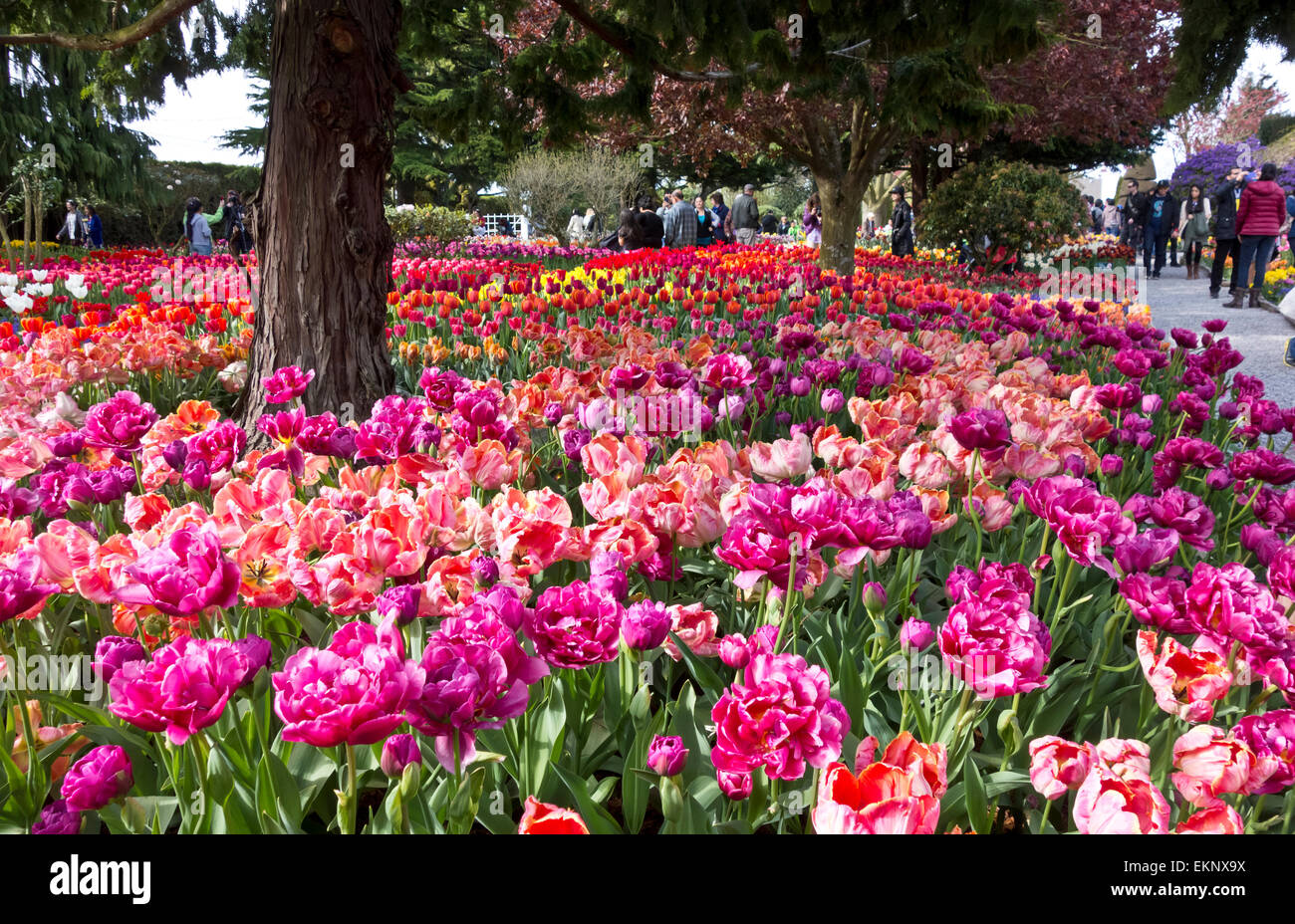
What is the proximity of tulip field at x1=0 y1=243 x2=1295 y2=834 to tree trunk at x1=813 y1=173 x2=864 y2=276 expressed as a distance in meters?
9.53

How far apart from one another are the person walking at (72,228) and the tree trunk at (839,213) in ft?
48.8

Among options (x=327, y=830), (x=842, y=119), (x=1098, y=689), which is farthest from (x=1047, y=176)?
(x=327, y=830)

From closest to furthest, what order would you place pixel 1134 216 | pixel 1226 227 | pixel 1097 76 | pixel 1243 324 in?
pixel 1243 324
pixel 1226 227
pixel 1097 76
pixel 1134 216

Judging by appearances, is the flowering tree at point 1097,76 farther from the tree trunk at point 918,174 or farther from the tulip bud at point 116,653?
the tulip bud at point 116,653

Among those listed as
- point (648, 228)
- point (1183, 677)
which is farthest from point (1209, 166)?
point (1183, 677)

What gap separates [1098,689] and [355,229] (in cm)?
296

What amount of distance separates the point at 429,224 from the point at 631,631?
18680mm

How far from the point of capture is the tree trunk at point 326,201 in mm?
3320

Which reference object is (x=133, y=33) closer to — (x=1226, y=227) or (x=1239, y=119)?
(x=1226, y=227)

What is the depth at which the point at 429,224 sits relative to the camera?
736 inches

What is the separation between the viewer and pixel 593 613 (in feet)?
4.03

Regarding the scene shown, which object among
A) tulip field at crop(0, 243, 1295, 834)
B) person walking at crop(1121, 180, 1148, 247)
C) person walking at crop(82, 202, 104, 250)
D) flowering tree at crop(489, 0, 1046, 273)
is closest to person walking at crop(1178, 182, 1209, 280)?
person walking at crop(1121, 180, 1148, 247)

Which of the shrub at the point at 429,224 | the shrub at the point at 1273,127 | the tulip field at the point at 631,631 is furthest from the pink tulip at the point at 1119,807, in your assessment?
the shrub at the point at 1273,127

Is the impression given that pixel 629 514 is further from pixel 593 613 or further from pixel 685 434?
pixel 685 434
